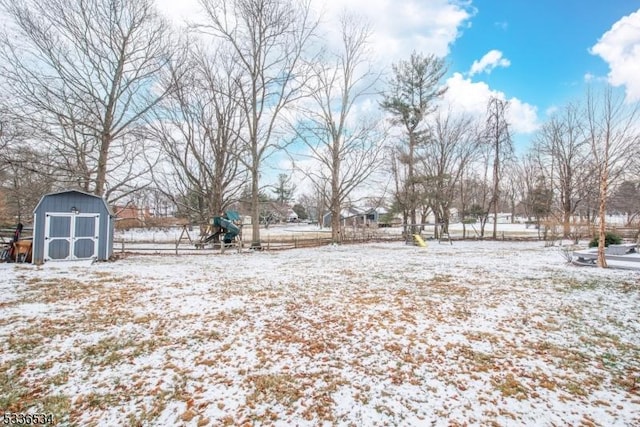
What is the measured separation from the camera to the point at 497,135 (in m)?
23.6

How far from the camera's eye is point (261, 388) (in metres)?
2.97

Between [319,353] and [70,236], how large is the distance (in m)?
10.6

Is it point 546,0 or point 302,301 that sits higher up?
point 546,0

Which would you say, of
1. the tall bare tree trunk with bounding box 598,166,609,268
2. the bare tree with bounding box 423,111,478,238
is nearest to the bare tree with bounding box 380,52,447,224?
the bare tree with bounding box 423,111,478,238

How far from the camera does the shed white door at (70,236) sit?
9375 millimetres

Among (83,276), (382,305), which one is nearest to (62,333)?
(83,276)

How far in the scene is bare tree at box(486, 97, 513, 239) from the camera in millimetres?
23156

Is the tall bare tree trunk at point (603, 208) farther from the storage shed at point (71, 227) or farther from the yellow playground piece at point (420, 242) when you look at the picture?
the storage shed at point (71, 227)

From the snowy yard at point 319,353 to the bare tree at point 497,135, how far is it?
62.2 ft

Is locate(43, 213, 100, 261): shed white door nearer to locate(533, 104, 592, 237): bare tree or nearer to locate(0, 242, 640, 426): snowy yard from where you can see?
locate(0, 242, 640, 426): snowy yard

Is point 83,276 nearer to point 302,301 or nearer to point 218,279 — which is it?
point 218,279

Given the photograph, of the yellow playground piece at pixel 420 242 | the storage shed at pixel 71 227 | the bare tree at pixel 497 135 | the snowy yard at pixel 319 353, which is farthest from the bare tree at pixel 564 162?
the storage shed at pixel 71 227

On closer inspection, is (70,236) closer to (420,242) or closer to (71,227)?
(71,227)

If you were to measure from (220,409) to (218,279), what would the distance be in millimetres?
5535
